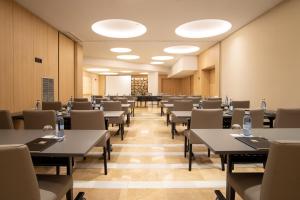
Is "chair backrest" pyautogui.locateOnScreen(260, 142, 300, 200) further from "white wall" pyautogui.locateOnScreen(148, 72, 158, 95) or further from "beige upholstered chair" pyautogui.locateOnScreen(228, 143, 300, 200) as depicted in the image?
"white wall" pyautogui.locateOnScreen(148, 72, 158, 95)

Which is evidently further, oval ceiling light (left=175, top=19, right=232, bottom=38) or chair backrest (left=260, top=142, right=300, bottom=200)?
oval ceiling light (left=175, top=19, right=232, bottom=38)

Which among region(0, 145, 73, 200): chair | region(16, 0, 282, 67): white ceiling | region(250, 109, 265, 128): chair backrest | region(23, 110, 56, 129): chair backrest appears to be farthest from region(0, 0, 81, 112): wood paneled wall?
region(250, 109, 265, 128): chair backrest

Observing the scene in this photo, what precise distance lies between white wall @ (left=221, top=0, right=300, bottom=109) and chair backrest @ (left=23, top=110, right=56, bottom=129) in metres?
4.21

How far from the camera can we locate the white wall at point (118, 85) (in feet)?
67.9

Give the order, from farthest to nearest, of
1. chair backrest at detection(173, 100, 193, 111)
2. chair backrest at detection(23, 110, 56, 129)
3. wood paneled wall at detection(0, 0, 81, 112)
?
chair backrest at detection(173, 100, 193, 111) < wood paneled wall at detection(0, 0, 81, 112) < chair backrest at detection(23, 110, 56, 129)

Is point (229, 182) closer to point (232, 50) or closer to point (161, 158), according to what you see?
point (161, 158)

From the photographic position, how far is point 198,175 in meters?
3.35

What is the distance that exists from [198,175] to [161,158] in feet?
2.98

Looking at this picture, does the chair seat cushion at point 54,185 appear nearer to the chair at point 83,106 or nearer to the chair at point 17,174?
the chair at point 17,174

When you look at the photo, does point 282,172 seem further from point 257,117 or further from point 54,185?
point 257,117

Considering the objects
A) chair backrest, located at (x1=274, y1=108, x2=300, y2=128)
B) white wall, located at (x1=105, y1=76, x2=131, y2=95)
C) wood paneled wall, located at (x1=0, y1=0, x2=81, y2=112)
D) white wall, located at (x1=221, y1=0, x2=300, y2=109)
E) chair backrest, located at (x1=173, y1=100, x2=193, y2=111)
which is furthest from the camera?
white wall, located at (x1=105, y1=76, x2=131, y2=95)

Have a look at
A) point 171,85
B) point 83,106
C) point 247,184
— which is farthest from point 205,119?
point 171,85

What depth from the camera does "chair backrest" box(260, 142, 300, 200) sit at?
1135 mm

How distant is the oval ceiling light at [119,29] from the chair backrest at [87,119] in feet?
14.9
